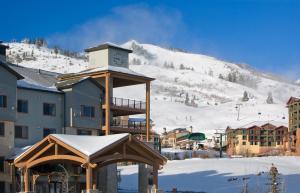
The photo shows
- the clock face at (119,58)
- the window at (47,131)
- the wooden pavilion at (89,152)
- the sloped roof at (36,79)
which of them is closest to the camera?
the wooden pavilion at (89,152)

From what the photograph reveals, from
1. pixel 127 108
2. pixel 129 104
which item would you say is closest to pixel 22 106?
pixel 127 108

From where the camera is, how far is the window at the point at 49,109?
5043 cm

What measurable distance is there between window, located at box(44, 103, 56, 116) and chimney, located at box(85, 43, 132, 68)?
6234 mm

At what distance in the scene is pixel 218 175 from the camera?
56125 millimetres

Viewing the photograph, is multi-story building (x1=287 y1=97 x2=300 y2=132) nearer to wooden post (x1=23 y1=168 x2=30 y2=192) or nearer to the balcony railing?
the balcony railing

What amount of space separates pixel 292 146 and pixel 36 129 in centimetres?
5223

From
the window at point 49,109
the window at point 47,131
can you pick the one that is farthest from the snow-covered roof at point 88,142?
the window at point 49,109

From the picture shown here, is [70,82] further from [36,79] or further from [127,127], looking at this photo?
[127,127]

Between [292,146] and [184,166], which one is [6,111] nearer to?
[184,166]

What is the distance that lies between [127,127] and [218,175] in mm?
9524

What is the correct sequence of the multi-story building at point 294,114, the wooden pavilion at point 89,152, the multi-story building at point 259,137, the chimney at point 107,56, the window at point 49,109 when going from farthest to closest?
the multi-story building at point 259,137 < the multi-story building at point 294,114 < the chimney at point 107,56 < the window at point 49,109 < the wooden pavilion at point 89,152

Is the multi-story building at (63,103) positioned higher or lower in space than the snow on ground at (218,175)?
higher

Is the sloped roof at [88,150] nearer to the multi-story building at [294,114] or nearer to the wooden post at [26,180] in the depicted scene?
the wooden post at [26,180]

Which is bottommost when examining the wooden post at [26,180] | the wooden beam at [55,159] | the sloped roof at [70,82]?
the wooden post at [26,180]
